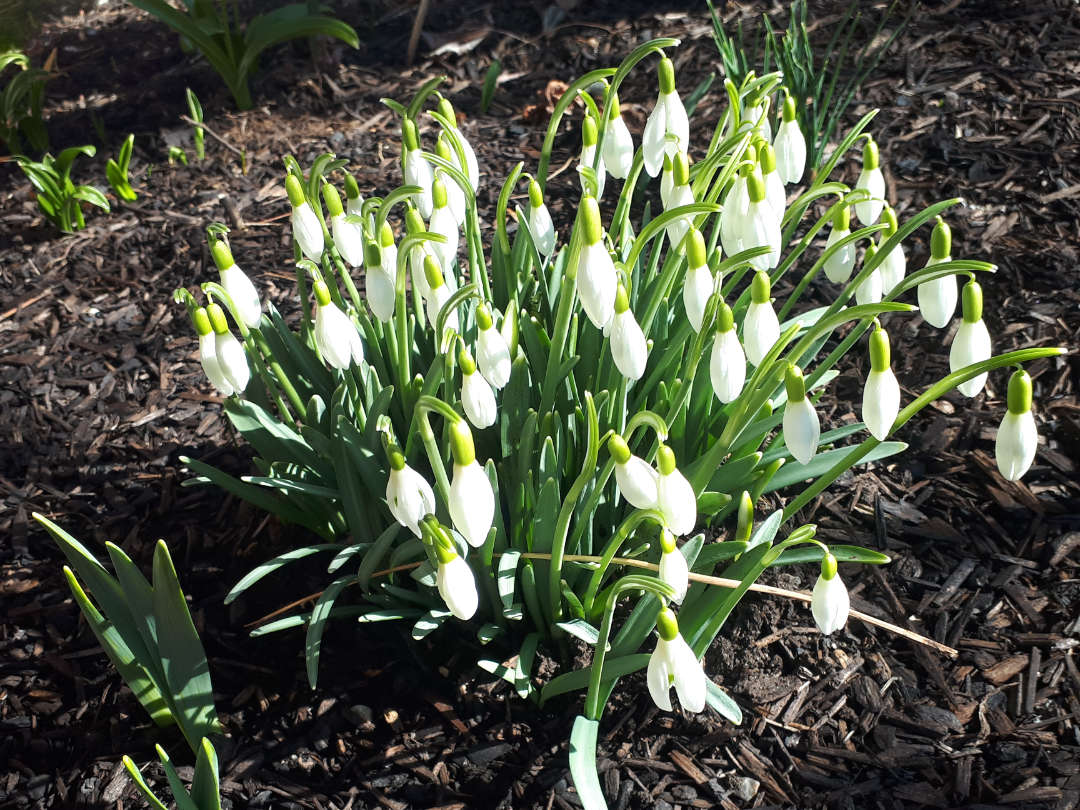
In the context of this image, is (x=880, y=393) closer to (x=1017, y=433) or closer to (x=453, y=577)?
(x=1017, y=433)

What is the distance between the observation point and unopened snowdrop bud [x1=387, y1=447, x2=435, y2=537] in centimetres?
132

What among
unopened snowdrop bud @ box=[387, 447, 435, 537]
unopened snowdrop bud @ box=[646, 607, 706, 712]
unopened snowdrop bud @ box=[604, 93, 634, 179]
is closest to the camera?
unopened snowdrop bud @ box=[646, 607, 706, 712]

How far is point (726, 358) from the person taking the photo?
53.2 inches

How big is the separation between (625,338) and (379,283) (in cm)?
44

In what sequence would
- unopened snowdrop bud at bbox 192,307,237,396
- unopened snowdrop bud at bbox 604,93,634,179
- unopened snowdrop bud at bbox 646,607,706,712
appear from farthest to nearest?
unopened snowdrop bud at bbox 604,93,634,179
unopened snowdrop bud at bbox 192,307,237,396
unopened snowdrop bud at bbox 646,607,706,712

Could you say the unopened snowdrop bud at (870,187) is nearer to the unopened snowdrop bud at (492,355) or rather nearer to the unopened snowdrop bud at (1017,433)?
the unopened snowdrop bud at (1017,433)

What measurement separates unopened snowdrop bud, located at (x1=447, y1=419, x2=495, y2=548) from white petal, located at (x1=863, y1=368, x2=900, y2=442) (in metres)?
0.54

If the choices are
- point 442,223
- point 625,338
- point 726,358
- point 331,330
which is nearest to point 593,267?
point 625,338

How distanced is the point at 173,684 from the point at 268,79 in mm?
3061

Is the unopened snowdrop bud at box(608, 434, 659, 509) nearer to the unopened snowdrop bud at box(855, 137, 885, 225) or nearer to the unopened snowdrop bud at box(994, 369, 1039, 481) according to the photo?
the unopened snowdrop bud at box(994, 369, 1039, 481)

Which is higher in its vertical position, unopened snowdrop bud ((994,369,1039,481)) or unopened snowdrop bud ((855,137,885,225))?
unopened snowdrop bud ((855,137,885,225))

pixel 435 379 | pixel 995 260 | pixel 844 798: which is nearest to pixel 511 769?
pixel 844 798

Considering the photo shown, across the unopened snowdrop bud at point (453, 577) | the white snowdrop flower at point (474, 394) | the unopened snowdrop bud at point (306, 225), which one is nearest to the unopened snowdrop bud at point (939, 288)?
the white snowdrop flower at point (474, 394)

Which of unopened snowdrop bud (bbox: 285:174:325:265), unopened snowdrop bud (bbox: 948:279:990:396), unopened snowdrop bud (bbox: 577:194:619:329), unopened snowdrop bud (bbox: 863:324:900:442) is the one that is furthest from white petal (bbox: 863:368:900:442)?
unopened snowdrop bud (bbox: 285:174:325:265)
